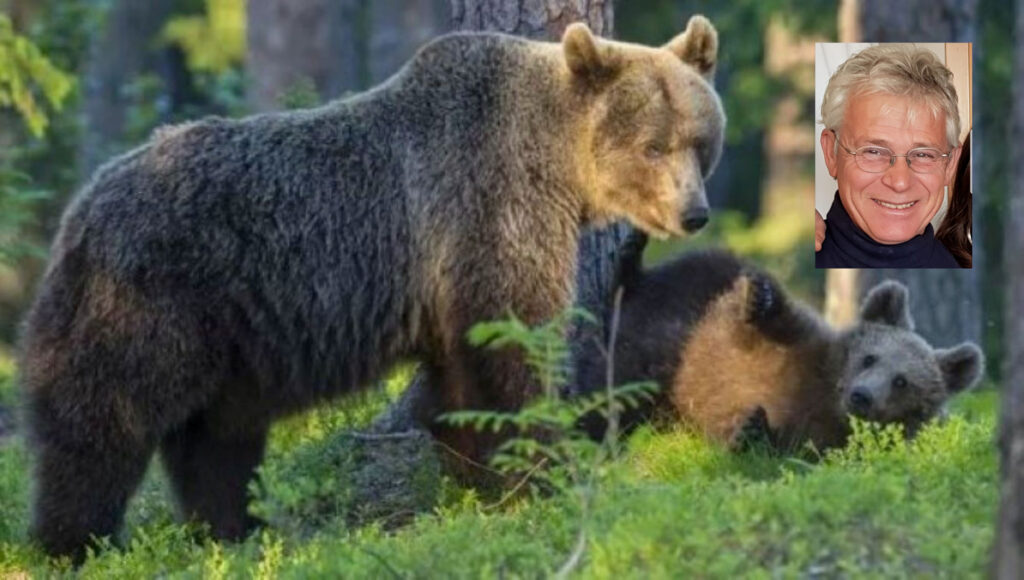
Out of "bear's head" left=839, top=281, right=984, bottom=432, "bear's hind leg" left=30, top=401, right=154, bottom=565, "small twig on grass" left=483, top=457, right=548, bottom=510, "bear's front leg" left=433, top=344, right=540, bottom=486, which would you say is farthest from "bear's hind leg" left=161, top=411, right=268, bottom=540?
"bear's head" left=839, top=281, right=984, bottom=432

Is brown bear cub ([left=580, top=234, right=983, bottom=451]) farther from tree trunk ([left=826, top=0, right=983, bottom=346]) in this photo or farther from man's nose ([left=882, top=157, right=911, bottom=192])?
tree trunk ([left=826, top=0, right=983, bottom=346])

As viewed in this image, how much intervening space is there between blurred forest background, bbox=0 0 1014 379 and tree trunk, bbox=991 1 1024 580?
4.26 m

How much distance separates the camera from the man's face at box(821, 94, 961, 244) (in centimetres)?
923

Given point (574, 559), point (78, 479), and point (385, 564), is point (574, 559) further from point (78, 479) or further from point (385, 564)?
point (78, 479)

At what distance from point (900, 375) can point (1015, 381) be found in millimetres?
3492

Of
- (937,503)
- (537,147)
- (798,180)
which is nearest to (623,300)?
(537,147)

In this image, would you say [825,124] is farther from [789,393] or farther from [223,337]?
[223,337]

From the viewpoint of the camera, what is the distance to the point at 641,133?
7906 millimetres

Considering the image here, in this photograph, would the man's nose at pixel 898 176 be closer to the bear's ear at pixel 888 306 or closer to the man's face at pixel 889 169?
the man's face at pixel 889 169

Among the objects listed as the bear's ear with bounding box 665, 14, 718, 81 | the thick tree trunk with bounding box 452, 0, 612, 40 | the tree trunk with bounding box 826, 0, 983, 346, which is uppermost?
the thick tree trunk with bounding box 452, 0, 612, 40

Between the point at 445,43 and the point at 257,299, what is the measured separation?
4.73ft

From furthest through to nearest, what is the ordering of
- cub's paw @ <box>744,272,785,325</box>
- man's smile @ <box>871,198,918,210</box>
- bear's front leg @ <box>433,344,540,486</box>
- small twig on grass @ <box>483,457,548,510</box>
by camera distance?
1. man's smile @ <box>871,198,918,210</box>
2. cub's paw @ <box>744,272,785,325</box>
3. bear's front leg @ <box>433,344,540,486</box>
4. small twig on grass @ <box>483,457,548,510</box>

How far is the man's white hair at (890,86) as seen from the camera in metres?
9.64

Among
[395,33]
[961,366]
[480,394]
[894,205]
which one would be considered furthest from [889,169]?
[395,33]
